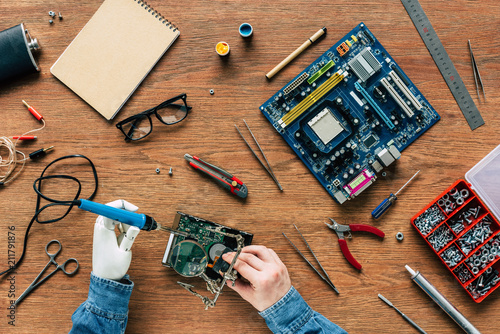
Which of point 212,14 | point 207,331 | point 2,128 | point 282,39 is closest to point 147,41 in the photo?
point 212,14

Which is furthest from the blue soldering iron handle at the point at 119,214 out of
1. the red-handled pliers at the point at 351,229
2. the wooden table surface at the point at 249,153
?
the red-handled pliers at the point at 351,229

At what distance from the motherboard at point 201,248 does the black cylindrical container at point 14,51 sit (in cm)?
113

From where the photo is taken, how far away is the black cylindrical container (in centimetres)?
182

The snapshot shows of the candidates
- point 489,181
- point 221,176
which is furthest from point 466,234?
point 221,176

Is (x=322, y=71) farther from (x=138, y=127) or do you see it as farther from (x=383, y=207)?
(x=138, y=127)

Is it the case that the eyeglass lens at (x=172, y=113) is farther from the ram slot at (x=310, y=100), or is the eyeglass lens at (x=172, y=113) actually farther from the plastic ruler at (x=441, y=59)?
the plastic ruler at (x=441, y=59)

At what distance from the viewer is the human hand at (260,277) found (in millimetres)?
1591

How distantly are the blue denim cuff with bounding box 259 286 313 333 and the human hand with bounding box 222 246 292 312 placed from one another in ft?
0.07

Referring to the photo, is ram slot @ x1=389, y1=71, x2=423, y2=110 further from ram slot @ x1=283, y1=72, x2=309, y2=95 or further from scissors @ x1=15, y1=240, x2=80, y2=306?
scissors @ x1=15, y1=240, x2=80, y2=306

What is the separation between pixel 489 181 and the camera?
1891 millimetres

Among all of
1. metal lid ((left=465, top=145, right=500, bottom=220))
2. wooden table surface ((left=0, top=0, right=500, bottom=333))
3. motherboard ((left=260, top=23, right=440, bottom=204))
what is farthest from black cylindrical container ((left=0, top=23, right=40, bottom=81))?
metal lid ((left=465, top=145, right=500, bottom=220))

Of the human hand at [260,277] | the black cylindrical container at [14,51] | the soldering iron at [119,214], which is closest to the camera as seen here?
the soldering iron at [119,214]

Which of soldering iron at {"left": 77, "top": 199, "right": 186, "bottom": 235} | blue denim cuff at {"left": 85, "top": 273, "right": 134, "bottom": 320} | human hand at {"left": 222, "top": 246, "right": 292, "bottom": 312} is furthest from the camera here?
blue denim cuff at {"left": 85, "top": 273, "right": 134, "bottom": 320}

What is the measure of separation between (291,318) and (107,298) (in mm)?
880
